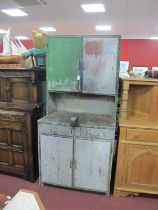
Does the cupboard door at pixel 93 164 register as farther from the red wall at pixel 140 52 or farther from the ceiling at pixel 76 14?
the red wall at pixel 140 52

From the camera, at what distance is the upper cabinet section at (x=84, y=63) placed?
2062 mm

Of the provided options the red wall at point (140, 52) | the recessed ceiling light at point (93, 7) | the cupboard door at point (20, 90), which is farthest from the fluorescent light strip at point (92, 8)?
the red wall at point (140, 52)

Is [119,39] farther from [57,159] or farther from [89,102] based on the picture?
[57,159]

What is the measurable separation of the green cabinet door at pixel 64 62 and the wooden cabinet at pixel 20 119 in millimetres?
232

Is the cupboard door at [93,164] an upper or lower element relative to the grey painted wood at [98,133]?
lower

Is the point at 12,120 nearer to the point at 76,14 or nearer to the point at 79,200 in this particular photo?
the point at 79,200

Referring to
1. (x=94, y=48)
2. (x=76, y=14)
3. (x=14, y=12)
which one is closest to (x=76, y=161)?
(x=94, y=48)

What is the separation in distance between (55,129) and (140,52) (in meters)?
7.74

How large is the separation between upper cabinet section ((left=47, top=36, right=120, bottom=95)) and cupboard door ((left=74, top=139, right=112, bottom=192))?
0.58m

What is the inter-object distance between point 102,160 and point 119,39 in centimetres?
127

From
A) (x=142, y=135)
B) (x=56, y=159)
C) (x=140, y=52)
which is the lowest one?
(x=56, y=159)

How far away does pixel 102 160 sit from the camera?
2094 mm

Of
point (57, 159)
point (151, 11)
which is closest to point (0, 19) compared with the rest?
point (151, 11)

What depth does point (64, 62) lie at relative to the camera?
86.7 inches
